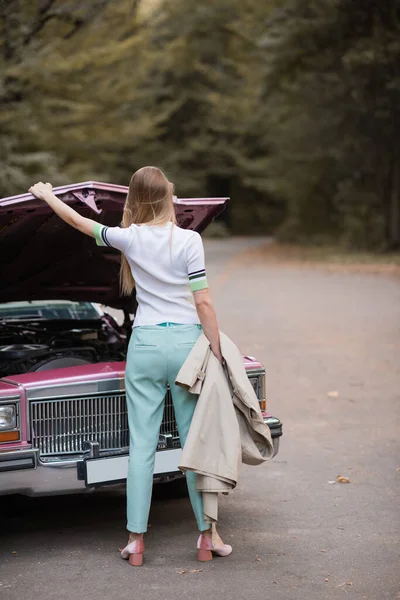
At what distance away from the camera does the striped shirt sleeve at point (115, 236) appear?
4.41 metres

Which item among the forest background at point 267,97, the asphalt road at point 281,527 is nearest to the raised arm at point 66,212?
the asphalt road at point 281,527

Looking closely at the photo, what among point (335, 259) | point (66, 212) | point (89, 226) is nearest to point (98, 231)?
point (89, 226)

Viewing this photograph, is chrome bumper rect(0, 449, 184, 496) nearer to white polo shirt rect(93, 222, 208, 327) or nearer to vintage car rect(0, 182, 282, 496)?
vintage car rect(0, 182, 282, 496)

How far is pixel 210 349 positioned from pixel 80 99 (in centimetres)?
2875

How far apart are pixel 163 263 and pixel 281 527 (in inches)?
66.1

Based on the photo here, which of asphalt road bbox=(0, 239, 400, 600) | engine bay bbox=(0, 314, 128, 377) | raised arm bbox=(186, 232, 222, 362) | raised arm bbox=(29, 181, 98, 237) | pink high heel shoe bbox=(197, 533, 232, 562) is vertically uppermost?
raised arm bbox=(29, 181, 98, 237)

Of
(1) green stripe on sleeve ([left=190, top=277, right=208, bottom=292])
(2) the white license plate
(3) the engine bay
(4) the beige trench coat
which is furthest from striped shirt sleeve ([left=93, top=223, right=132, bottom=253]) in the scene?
(3) the engine bay

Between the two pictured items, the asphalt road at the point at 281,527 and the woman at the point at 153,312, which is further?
the woman at the point at 153,312

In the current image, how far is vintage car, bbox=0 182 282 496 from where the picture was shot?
14.9 feet

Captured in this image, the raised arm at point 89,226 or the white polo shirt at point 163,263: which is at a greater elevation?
the raised arm at point 89,226

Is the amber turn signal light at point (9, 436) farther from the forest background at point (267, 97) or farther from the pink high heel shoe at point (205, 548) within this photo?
the forest background at point (267, 97)

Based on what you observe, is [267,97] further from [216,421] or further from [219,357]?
[216,421]

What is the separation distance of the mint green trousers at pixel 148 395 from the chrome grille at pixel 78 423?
286 millimetres

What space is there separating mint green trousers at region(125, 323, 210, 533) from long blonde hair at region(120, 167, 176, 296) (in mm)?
501
